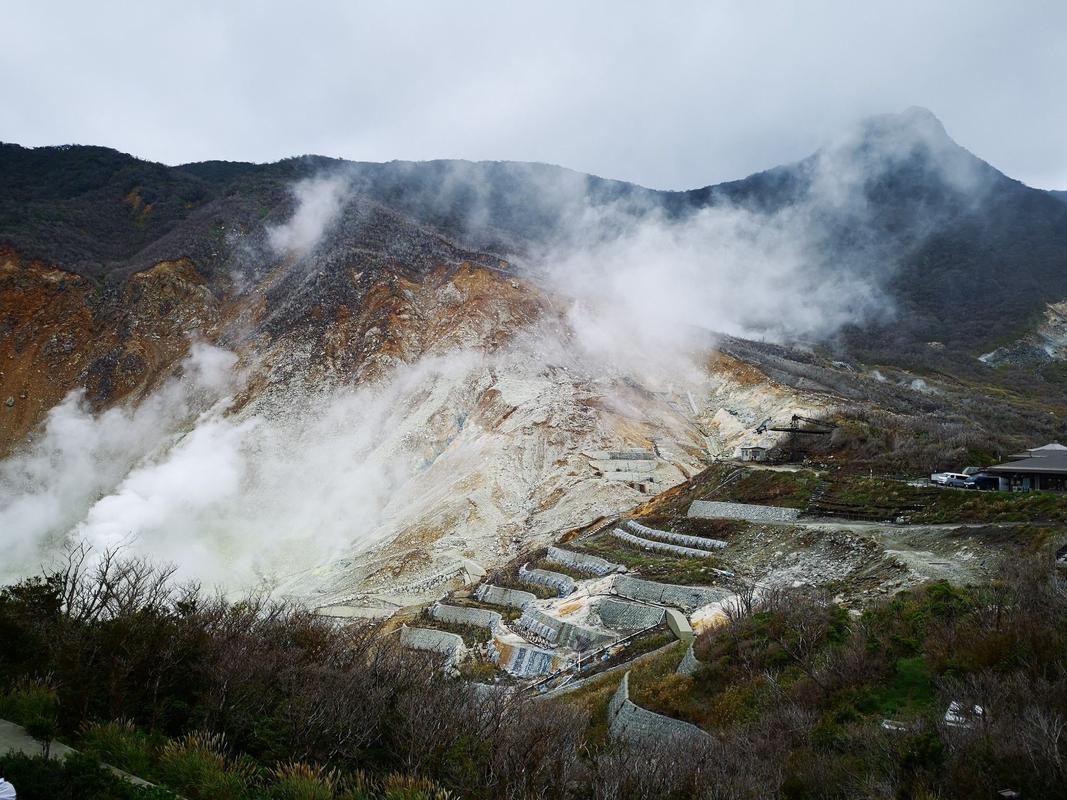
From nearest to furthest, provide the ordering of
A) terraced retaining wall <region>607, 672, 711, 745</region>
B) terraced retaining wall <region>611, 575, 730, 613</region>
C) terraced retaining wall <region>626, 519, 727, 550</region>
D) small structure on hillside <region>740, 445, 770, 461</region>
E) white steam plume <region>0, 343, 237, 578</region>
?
terraced retaining wall <region>607, 672, 711, 745</region>, terraced retaining wall <region>611, 575, 730, 613</region>, terraced retaining wall <region>626, 519, 727, 550</region>, small structure on hillside <region>740, 445, 770, 461</region>, white steam plume <region>0, 343, 237, 578</region>

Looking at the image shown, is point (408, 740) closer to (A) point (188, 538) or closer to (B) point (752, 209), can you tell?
(A) point (188, 538)

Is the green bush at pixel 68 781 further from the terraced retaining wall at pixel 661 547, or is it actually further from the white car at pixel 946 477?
the white car at pixel 946 477

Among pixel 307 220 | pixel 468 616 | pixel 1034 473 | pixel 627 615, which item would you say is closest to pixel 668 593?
pixel 627 615

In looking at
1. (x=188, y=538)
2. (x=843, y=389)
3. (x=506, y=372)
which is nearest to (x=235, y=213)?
(x=506, y=372)

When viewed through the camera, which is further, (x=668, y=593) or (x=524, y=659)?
(x=668, y=593)

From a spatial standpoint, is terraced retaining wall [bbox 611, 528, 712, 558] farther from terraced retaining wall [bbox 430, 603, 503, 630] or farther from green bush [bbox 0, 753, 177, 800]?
green bush [bbox 0, 753, 177, 800]

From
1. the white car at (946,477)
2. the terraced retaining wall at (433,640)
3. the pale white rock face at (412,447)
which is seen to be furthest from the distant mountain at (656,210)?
the white car at (946,477)

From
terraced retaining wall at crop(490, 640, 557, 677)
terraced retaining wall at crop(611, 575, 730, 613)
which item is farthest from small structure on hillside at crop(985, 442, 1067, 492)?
terraced retaining wall at crop(490, 640, 557, 677)

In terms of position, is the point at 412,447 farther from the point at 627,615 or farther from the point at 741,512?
the point at 627,615
